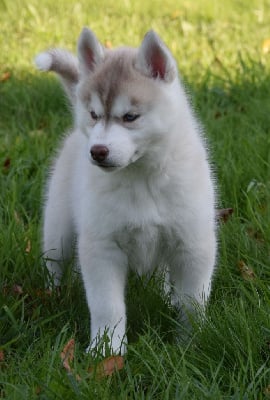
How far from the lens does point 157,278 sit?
3.88 meters

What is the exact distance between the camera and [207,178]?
375cm

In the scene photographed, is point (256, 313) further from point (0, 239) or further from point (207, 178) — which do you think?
point (0, 239)

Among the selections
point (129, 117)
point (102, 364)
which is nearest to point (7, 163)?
point (129, 117)

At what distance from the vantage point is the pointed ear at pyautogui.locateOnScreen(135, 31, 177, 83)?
3.50 metres

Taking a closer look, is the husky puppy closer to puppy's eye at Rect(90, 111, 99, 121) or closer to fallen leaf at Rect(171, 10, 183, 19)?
puppy's eye at Rect(90, 111, 99, 121)

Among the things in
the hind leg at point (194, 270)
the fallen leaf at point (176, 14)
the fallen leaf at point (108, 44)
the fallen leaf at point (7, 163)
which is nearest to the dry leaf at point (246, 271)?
the hind leg at point (194, 270)

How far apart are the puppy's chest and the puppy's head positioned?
0.33 m

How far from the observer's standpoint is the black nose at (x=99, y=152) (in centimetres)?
325

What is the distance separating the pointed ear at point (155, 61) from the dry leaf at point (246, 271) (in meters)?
0.98

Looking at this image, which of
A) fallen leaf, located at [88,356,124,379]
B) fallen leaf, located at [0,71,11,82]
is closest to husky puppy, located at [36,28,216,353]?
fallen leaf, located at [88,356,124,379]

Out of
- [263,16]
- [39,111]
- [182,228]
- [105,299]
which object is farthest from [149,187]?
[263,16]

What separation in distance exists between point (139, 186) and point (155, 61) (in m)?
0.53

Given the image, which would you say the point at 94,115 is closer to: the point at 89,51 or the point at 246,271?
the point at 89,51

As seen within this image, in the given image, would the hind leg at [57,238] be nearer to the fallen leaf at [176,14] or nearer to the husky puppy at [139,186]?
the husky puppy at [139,186]
